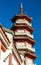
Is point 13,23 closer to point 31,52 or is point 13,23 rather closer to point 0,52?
point 31,52

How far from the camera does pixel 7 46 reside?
2395 centimetres

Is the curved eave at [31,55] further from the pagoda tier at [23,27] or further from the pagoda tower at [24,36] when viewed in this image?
the pagoda tier at [23,27]

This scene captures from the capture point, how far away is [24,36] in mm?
46938

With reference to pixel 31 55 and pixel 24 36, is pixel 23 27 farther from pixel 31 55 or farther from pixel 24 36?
pixel 31 55

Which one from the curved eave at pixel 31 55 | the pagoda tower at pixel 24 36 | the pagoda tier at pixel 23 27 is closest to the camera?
the curved eave at pixel 31 55

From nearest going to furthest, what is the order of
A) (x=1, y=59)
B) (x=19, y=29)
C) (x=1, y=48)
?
1. (x=1, y=59)
2. (x=1, y=48)
3. (x=19, y=29)

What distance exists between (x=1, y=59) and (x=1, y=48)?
3202 mm

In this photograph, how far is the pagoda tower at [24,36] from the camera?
146 feet

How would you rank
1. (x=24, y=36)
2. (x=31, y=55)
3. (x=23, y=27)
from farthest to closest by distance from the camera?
(x=23, y=27) < (x=24, y=36) < (x=31, y=55)

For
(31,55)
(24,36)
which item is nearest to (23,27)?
(24,36)

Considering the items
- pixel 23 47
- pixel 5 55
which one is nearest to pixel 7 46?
pixel 5 55

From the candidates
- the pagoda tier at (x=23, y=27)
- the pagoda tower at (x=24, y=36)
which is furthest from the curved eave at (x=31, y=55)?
the pagoda tier at (x=23, y=27)

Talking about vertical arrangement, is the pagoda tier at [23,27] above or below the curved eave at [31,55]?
above

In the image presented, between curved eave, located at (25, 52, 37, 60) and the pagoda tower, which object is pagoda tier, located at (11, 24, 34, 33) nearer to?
the pagoda tower
